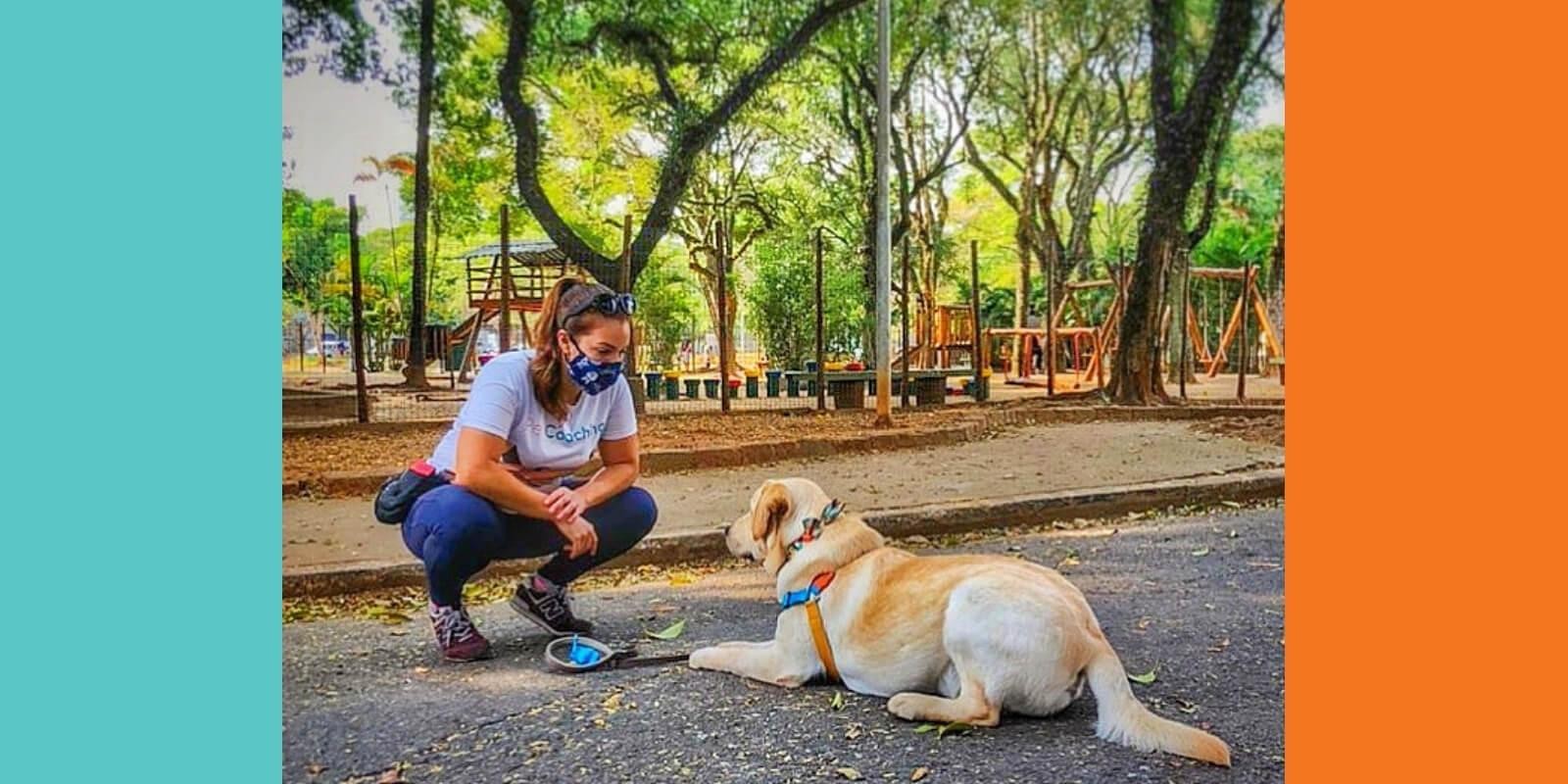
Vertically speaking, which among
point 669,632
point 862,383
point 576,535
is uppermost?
point 862,383

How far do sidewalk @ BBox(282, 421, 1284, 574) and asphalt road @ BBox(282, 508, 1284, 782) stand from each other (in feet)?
0.36

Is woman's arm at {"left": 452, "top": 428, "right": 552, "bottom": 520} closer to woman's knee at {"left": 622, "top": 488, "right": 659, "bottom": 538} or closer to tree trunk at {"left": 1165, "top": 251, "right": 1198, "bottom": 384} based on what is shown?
woman's knee at {"left": 622, "top": 488, "right": 659, "bottom": 538}

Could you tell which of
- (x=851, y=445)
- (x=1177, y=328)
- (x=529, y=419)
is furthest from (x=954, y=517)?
(x=529, y=419)

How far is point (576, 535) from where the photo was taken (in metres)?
2.24

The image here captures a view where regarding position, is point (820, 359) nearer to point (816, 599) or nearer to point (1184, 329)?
point (816, 599)

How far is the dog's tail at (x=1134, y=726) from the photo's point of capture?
1985 mm

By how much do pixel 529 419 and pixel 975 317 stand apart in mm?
871

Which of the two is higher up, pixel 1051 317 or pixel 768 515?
pixel 1051 317

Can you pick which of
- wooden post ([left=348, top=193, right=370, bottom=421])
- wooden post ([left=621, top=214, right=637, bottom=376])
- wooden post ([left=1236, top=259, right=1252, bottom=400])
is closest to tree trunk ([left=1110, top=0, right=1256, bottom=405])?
wooden post ([left=1236, top=259, right=1252, bottom=400])

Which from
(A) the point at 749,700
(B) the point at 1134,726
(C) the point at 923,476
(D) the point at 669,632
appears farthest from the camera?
(C) the point at 923,476

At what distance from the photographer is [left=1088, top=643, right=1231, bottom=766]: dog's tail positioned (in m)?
1.99

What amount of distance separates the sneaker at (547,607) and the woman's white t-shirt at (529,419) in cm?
22

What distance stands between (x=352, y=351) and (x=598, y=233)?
1.70 feet

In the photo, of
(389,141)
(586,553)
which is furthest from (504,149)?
(586,553)
